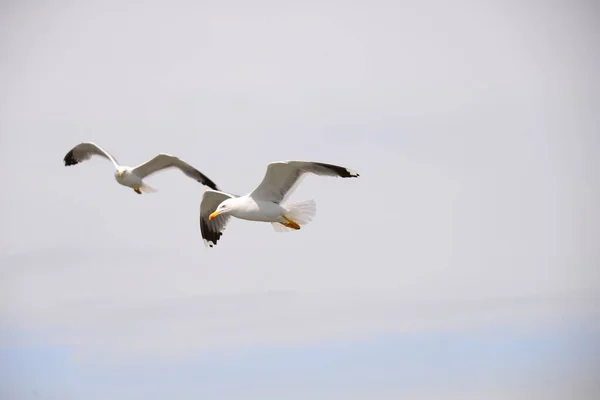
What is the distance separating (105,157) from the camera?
72.0 ft

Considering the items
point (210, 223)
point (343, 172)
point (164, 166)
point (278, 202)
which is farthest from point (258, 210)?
point (164, 166)

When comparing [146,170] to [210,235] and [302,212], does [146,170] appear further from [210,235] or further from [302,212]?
[302,212]

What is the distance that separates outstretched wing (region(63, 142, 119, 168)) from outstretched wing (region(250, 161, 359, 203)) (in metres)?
6.91

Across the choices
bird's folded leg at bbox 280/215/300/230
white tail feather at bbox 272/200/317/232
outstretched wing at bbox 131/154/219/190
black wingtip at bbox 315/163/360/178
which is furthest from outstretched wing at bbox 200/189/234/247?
black wingtip at bbox 315/163/360/178

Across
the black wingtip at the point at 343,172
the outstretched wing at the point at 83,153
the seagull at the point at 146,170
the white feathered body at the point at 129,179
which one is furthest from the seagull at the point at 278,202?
the outstretched wing at the point at 83,153

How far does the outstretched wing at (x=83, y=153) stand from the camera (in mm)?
21969

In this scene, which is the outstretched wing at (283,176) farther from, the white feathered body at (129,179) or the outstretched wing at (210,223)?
the white feathered body at (129,179)

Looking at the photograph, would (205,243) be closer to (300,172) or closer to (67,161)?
(300,172)

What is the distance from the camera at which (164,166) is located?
20797mm

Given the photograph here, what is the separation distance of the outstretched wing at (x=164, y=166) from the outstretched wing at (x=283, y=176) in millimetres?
4540

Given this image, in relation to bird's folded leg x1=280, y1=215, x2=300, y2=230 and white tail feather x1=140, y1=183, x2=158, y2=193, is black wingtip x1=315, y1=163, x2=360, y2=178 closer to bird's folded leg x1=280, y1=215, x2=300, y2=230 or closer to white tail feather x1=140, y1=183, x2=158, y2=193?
bird's folded leg x1=280, y1=215, x2=300, y2=230

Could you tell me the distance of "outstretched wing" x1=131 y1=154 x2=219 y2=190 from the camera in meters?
20.3

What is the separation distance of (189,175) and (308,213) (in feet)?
16.6

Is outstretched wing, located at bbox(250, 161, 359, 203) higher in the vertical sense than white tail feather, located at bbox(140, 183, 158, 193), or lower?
lower
